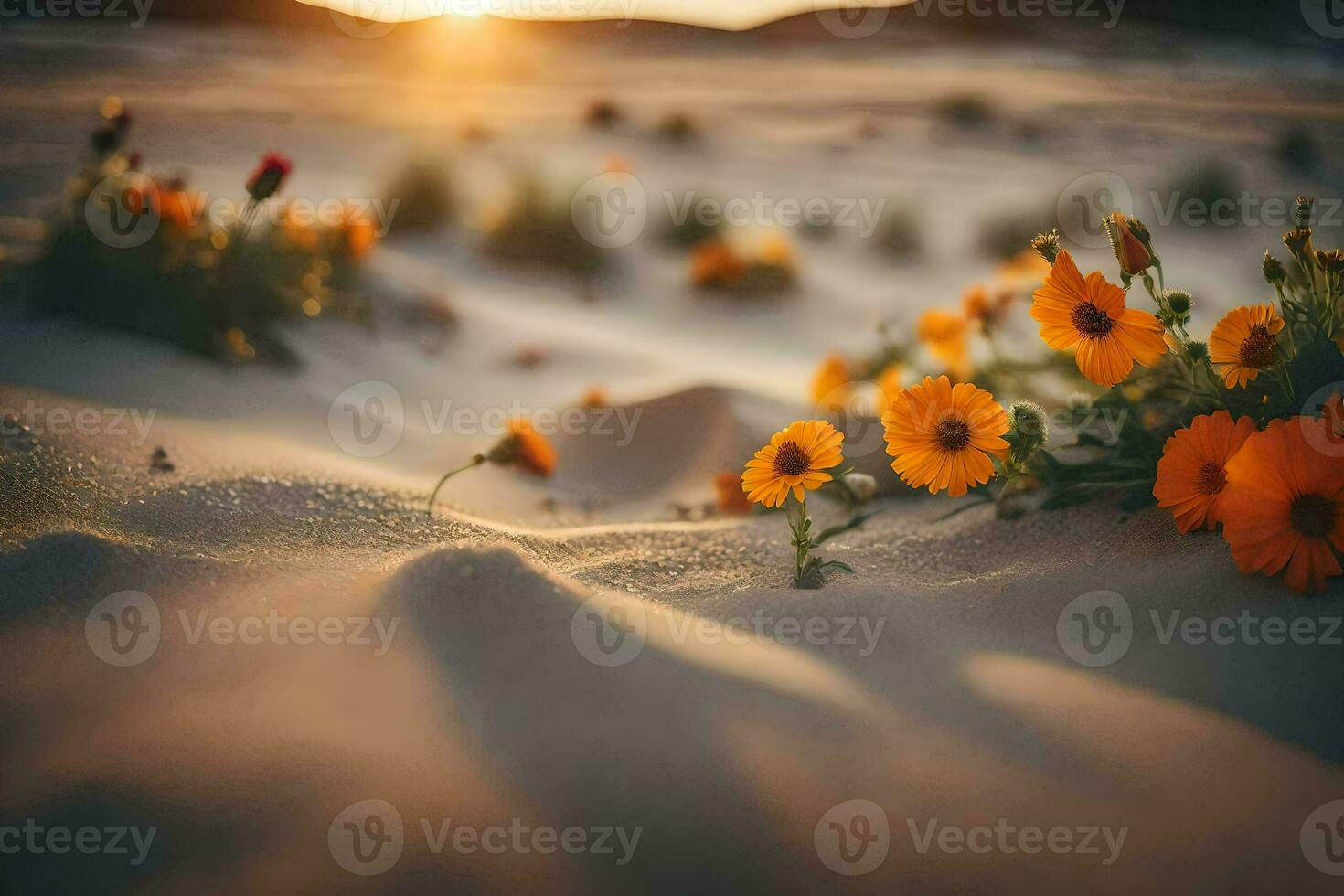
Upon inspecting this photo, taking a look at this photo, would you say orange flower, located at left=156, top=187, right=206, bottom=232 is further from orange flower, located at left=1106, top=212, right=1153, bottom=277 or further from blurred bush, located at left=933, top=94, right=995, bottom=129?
blurred bush, located at left=933, top=94, right=995, bottom=129

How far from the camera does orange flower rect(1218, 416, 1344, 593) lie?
1.52 meters

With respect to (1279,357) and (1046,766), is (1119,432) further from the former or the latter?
(1046,766)

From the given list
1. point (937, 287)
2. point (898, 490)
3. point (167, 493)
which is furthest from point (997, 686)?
point (937, 287)

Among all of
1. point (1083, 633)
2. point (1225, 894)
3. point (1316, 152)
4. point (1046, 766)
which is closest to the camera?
point (1225, 894)

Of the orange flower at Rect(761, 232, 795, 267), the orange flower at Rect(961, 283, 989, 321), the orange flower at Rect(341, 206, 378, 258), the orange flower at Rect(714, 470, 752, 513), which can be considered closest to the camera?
the orange flower at Rect(714, 470, 752, 513)

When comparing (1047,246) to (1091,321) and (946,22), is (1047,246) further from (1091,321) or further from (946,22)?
(946,22)

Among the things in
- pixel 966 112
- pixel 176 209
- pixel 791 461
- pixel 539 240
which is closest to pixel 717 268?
pixel 539 240

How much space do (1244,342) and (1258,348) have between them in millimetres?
30

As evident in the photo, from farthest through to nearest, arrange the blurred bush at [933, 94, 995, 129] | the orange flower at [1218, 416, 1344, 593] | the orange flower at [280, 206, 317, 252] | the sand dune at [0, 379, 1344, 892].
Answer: the blurred bush at [933, 94, 995, 129] → the orange flower at [280, 206, 317, 252] → the orange flower at [1218, 416, 1344, 593] → the sand dune at [0, 379, 1344, 892]

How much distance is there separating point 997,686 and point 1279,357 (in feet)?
2.68

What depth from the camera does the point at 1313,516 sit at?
153cm

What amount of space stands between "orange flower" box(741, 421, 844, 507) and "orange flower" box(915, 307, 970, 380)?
1322mm

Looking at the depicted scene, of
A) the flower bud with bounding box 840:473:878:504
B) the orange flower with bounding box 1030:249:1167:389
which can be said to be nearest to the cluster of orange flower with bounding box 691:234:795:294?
the flower bud with bounding box 840:473:878:504

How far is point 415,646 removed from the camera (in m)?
1.57
